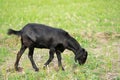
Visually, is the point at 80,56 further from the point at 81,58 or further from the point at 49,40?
the point at 49,40

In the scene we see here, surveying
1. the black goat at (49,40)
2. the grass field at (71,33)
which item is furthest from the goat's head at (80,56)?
the grass field at (71,33)

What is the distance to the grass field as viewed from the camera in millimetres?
9906

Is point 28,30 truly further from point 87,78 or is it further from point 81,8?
point 81,8

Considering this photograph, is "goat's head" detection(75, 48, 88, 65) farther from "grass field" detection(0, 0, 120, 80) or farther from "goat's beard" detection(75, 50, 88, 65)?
"grass field" detection(0, 0, 120, 80)

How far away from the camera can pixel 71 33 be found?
52.4 feet

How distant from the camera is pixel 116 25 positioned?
1803 cm

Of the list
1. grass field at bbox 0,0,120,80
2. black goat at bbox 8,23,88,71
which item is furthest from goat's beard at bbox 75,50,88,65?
grass field at bbox 0,0,120,80

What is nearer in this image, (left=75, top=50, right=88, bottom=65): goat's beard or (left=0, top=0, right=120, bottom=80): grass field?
(left=0, top=0, right=120, bottom=80): grass field

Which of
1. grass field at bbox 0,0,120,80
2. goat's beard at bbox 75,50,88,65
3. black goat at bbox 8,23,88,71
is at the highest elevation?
black goat at bbox 8,23,88,71

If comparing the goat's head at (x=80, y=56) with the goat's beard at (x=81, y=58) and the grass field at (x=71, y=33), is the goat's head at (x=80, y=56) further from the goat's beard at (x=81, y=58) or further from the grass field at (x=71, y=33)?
the grass field at (x=71, y=33)

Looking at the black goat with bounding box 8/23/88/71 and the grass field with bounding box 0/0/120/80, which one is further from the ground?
the black goat with bounding box 8/23/88/71

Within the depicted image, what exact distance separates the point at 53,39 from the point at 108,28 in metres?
7.45

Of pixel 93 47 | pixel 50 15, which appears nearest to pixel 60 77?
pixel 93 47

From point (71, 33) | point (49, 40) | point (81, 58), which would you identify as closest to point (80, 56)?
point (81, 58)
